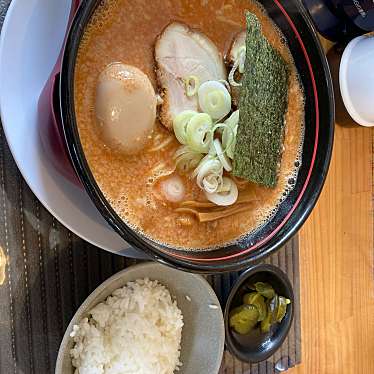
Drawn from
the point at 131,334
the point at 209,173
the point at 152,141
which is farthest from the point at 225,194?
the point at 131,334

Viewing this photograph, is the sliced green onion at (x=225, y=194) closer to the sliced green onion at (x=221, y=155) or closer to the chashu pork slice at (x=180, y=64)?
the sliced green onion at (x=221, y=155)

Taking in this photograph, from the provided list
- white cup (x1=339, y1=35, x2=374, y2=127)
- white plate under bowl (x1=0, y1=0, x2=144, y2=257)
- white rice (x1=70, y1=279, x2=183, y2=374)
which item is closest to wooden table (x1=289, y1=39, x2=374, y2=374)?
white cup (x1=339, y1=35, x2=374, y2=127)

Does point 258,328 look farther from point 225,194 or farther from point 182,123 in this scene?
point 182,123

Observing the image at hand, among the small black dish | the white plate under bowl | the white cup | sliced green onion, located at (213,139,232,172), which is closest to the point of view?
the white plate under bowl

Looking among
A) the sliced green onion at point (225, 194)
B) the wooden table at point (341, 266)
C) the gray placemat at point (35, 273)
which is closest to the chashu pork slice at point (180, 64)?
the sliced green onion at point (225, 194)

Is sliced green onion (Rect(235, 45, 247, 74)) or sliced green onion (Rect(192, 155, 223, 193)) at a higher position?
sliced green onion (Rect(235, 45, 247, 74))

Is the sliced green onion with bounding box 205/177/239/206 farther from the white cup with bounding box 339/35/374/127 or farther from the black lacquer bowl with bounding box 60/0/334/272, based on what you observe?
the white cup with bounding box 339/35/374/127
